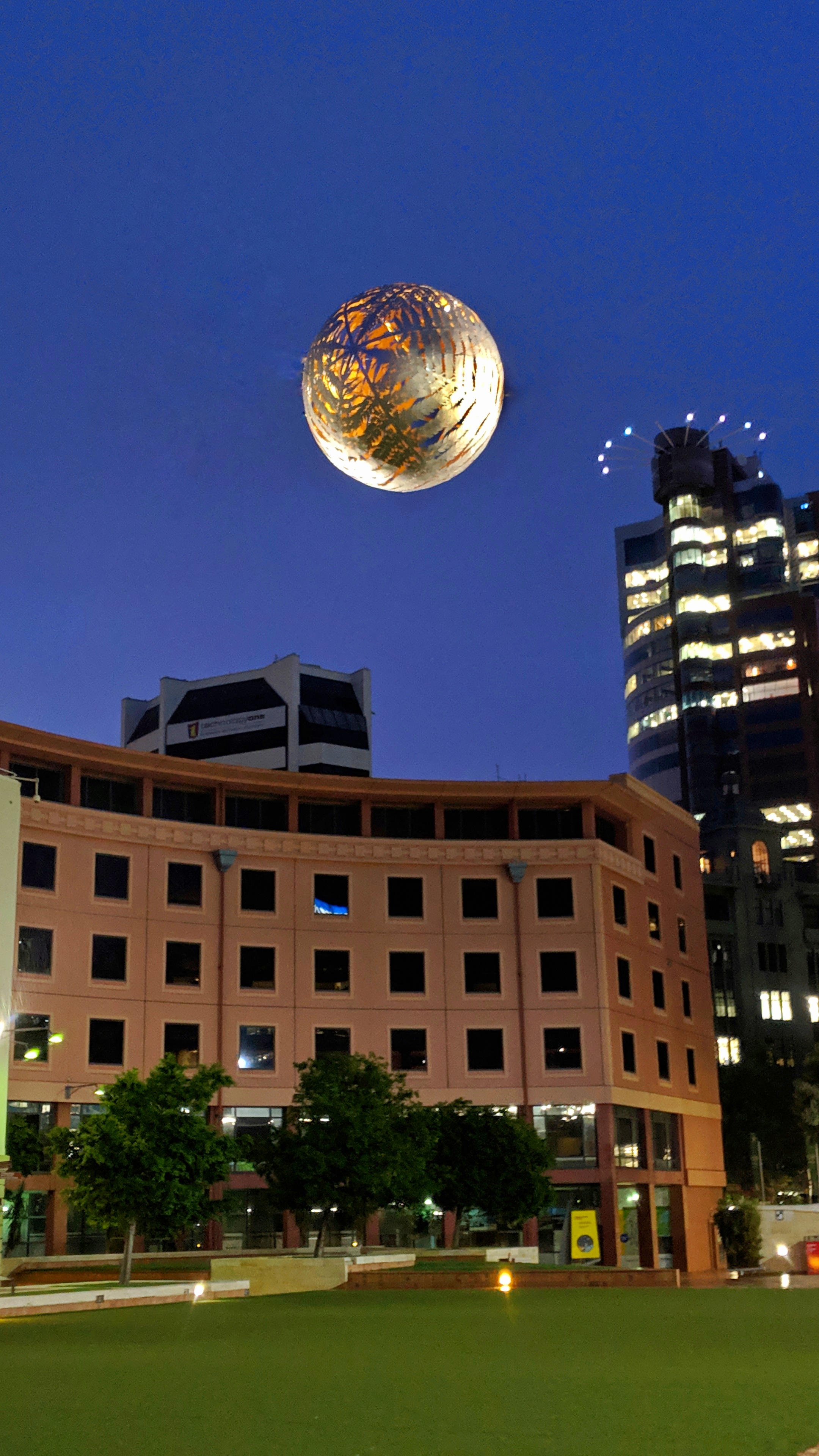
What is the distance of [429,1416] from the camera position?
15.4 m

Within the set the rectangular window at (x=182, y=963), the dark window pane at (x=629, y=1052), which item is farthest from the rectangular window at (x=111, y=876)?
the dark window pane at (x=629, y=1052)

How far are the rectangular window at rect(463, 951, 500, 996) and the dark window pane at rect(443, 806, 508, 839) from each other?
18.8 ft

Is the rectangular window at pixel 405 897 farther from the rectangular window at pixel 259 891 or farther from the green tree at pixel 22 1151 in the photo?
the green tree at pixel 22 1151

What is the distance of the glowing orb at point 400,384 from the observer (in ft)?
47.6

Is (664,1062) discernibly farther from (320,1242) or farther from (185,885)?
(320,1242)

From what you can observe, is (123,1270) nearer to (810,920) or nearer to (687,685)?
(810,920)

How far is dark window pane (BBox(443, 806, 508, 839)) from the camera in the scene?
227 ft

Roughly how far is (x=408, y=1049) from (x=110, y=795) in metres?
16.7

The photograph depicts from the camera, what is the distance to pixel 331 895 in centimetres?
6556

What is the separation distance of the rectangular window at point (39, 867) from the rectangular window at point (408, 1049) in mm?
16323

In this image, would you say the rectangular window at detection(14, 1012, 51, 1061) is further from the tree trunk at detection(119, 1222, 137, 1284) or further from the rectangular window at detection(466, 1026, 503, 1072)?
the rectangular window at detection(466, 1026, 503, 1072)

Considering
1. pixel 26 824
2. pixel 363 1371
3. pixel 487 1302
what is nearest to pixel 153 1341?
pixel 363 1371

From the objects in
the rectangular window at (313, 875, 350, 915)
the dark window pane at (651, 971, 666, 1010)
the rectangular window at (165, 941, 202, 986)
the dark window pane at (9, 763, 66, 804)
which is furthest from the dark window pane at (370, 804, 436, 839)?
the dark window pane at (9, 763, 66, 804)

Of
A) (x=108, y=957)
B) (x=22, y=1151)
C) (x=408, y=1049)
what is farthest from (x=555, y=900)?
(x=22, y=1151)
